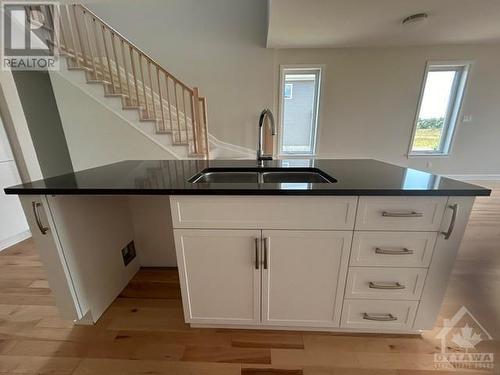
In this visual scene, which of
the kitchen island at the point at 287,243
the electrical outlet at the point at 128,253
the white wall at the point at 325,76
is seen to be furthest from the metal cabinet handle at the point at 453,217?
the white wall at the point at 325,76

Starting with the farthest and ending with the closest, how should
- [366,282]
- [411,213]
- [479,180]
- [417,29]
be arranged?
[479,180], [417,29], [366,282], [411,213]

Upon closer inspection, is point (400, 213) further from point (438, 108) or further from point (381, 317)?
point (438, 108)

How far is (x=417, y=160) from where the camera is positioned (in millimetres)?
4410

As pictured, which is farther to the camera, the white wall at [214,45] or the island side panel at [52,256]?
the white wall at [214,45]

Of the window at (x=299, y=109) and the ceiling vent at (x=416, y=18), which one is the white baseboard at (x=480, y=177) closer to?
the window at (x=299, y=109)

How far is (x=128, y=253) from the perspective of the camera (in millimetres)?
1641

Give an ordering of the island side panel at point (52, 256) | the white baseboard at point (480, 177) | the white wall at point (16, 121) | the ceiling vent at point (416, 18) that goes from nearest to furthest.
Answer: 1. the island side panel at point (52, 256)
2. the white wall at point (16, 121)
3. the ceiling vent at point (416, 18)
4. the white baseboard at point (480, 177)

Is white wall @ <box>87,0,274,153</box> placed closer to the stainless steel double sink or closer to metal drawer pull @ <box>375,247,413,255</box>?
the stainless steel double sink

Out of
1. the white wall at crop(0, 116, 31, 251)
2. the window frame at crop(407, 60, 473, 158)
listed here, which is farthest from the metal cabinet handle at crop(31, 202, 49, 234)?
the window frame at crop(407, 60, 473, 158)

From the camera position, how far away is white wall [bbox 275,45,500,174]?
12.8ft

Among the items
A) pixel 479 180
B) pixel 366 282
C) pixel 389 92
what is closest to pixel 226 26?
pixel 389 92

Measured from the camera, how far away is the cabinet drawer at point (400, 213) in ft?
3.03

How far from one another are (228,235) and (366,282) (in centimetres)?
72

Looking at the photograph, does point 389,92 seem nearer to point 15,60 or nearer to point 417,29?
point 417,29
